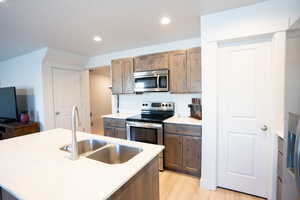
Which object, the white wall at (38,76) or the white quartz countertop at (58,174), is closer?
the white quartz countertop at (58,174)

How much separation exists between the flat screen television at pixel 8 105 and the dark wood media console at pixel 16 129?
232 millimetres

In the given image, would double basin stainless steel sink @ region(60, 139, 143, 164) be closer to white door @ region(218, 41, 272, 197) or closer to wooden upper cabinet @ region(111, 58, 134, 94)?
white door @ region(218, 41, 272, 197)

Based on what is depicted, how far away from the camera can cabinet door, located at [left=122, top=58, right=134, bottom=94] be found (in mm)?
3064

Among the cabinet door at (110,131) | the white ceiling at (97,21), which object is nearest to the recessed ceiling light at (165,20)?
the white ceiling at (97,21)

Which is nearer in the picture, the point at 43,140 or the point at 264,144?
the point at 43,140

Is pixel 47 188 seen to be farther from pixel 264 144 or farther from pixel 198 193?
pixel 264 144

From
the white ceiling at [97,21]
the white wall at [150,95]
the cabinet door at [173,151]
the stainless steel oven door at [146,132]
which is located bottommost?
the cabinet door at [173,151]

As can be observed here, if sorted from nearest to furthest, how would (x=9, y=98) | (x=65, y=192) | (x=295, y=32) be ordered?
(x=65, y=192), (x=295, y=32), (x=9, y=98)

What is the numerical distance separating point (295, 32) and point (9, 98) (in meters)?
5.22

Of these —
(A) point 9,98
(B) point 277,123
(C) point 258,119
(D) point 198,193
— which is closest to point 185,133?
(D) point 198,193

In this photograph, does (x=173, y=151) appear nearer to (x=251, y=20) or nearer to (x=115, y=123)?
(x=115, y=123)

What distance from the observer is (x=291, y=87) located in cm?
137

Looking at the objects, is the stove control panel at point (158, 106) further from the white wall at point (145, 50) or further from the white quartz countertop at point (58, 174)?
the white quartz countertop at point (58, 174)

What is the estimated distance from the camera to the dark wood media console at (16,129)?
312cm
